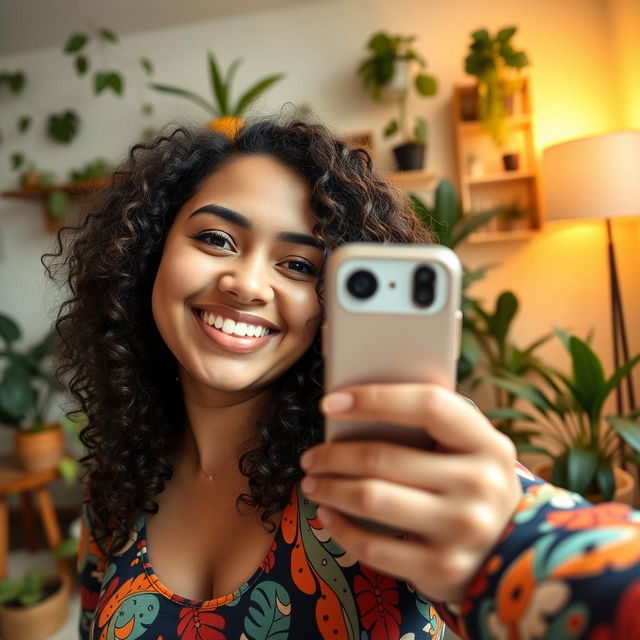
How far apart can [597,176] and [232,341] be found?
5.77 feet

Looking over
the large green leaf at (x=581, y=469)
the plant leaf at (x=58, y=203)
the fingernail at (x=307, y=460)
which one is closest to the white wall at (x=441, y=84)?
the plant leaf at (x=58, y=203)

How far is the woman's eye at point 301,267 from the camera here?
1.99ft

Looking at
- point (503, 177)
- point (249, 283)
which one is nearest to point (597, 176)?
point (503, 177)

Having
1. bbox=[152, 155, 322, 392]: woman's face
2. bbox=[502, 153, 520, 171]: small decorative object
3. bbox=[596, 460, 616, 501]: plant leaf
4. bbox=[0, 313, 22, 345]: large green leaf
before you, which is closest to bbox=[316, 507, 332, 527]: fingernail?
bbox=[152, 155, 322, 392]: woman's face

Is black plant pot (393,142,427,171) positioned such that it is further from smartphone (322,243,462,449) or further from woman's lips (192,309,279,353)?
smartphone (322,243,462,449)

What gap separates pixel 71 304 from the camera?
0.86 m

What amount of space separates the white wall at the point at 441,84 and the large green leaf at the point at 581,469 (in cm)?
99

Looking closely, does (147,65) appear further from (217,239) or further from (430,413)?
(430,413)

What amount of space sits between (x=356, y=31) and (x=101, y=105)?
1.46m

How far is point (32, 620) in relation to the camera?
180 centimetres

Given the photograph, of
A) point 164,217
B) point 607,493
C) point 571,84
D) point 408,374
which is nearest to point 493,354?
point 607,493

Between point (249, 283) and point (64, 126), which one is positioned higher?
point (64, 126)

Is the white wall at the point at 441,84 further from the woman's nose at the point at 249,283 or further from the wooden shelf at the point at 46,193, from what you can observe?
the woman's nose at the point at 249,283

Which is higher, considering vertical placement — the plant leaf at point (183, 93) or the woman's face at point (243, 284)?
the plant leaf at point (183, 93)
